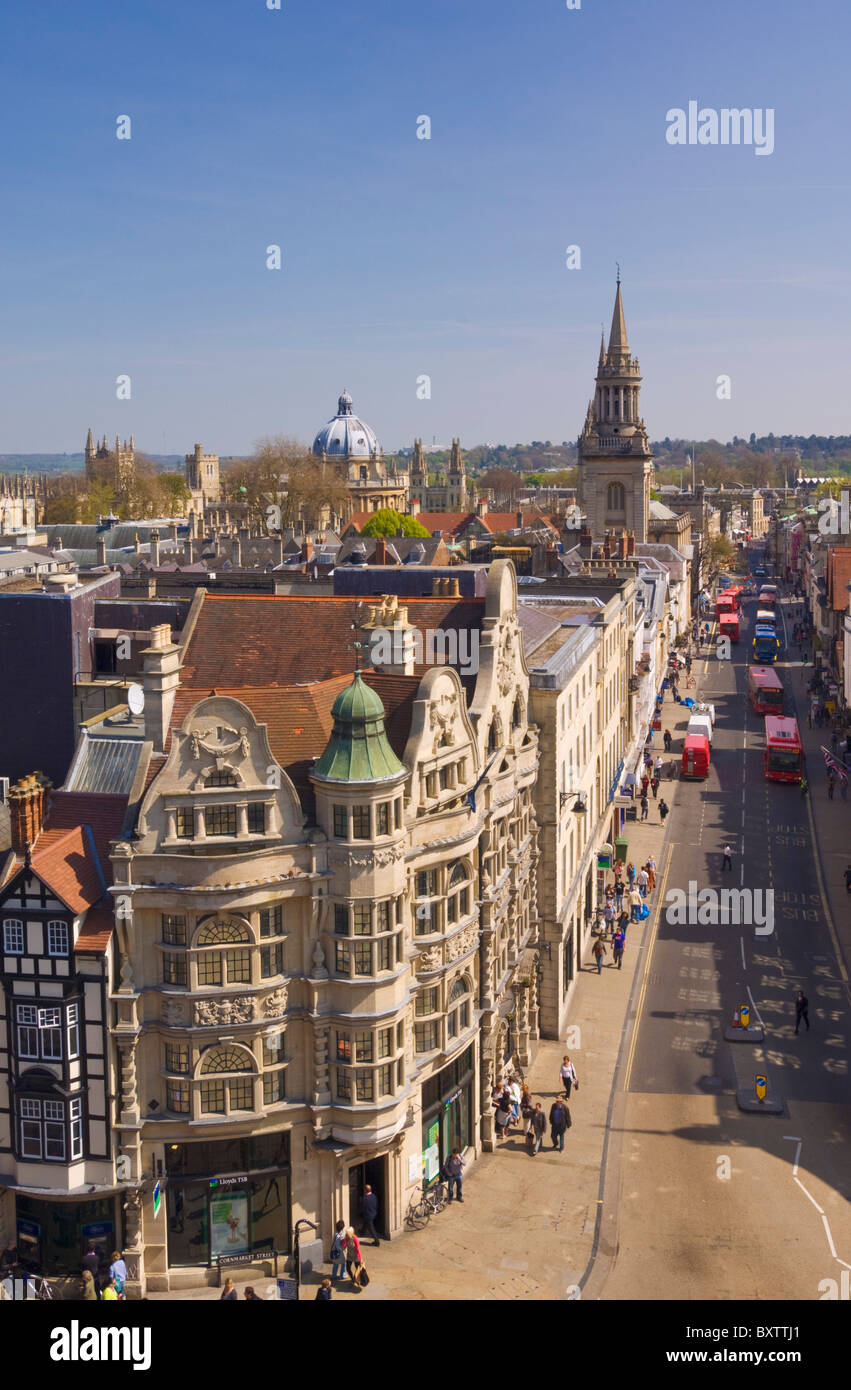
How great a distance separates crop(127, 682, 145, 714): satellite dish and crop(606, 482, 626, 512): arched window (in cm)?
11154

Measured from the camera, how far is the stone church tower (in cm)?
14375

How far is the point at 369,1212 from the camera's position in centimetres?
3569

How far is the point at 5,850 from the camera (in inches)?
1458

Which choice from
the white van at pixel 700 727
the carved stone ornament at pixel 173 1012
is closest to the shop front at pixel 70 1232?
the carved stone ornament at pixel 173 1012

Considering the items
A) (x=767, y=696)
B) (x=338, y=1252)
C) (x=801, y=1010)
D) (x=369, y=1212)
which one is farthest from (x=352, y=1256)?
(x=767, y=696)

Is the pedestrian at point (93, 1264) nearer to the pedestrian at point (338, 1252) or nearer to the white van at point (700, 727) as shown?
the pedestrian at point (338, 1252)

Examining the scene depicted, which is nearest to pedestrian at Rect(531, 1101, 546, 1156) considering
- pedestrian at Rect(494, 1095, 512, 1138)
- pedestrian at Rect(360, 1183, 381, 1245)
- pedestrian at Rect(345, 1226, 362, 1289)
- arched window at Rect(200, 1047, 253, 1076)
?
pedestrian at Rect(494, 1095, 512, 1138)

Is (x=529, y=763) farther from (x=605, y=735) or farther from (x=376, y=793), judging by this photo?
(x=605, y=735)

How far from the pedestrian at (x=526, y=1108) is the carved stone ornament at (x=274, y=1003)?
37.5 ft

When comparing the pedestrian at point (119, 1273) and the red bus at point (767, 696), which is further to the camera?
the red bus at point (767, 696)

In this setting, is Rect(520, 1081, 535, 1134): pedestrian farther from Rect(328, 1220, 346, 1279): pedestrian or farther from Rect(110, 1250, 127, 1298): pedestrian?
Rect(110, 1250, 127, 1298): pedestrian

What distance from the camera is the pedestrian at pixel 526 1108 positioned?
42.0 metres

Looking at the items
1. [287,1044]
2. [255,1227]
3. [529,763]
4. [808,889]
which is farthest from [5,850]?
[808,889]

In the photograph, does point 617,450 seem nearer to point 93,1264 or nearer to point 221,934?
point 221,934
